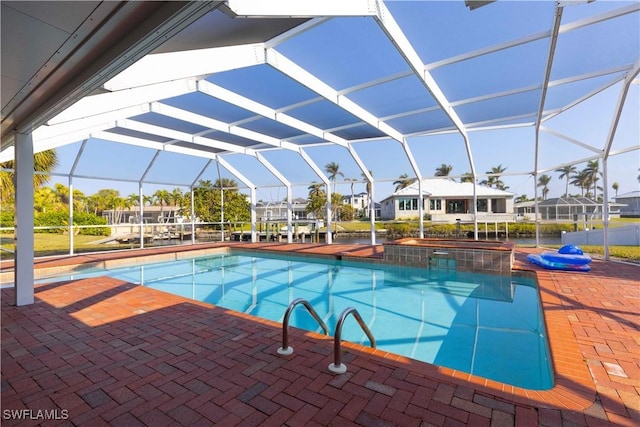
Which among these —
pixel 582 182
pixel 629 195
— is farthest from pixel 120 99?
pixel 582 182

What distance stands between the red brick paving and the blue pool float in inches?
105

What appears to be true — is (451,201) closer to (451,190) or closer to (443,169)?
(451,190)

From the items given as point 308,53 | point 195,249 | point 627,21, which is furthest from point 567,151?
point 195,249

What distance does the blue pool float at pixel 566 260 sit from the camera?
6.85 metres

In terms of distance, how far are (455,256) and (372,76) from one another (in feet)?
16.5

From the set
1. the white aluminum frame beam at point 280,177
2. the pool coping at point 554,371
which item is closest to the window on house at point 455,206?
the white aluminum frame beam at point 280,177

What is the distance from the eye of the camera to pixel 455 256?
812 cm

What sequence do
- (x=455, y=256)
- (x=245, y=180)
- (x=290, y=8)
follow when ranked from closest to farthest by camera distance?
(x=290, y=8), (x=455, y=256), (x=245, y=180)

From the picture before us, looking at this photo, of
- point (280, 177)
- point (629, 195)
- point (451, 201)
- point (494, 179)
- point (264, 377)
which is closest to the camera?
point (264, 377)

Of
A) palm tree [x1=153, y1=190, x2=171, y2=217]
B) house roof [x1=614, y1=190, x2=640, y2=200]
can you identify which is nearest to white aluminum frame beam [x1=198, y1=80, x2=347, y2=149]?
house roof [x1=614, y1=190, x2=640, y2=200]

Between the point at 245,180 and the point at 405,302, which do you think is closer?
the point at 405,302

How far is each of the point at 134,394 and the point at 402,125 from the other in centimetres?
909

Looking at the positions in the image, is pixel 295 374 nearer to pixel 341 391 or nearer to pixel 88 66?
pixel 341 391

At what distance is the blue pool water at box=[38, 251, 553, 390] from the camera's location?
3828mm
